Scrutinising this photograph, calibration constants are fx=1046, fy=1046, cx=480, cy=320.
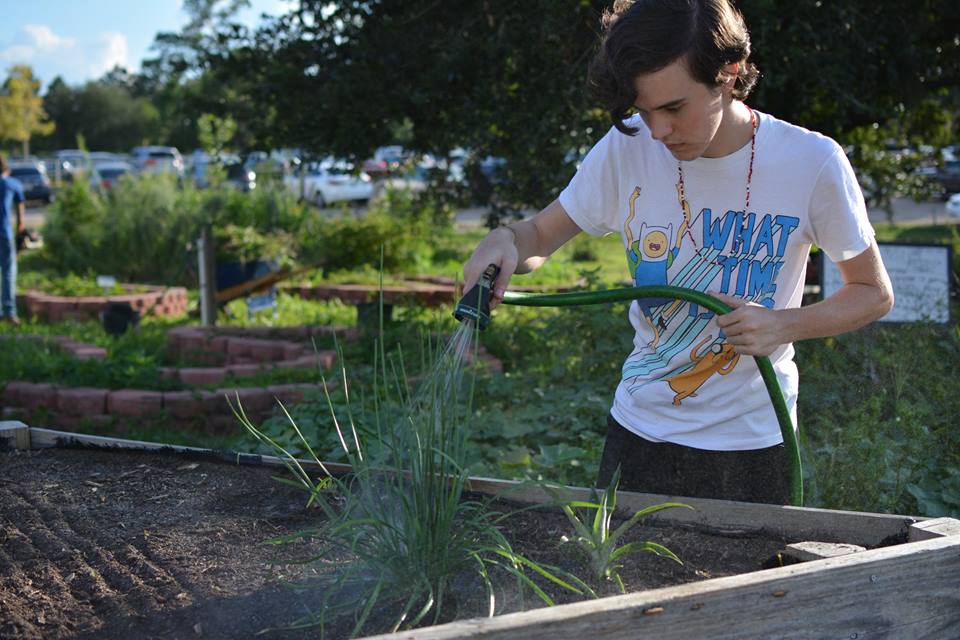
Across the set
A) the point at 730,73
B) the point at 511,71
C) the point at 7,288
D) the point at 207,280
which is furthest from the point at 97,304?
the point at 730,73

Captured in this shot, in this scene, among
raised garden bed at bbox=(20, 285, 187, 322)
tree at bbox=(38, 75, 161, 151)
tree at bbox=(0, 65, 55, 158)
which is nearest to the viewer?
raised garden bed at bbox=(20, 285, 187, 322)

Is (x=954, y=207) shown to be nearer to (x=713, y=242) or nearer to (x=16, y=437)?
(x=713, y=242)

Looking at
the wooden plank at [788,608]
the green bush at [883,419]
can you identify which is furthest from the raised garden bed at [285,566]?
the green bush at [883,419]

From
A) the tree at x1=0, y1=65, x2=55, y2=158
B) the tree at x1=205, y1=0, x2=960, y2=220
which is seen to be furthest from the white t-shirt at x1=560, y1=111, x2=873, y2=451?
the tree at x1=0, y1=65, x2=55, y2=158

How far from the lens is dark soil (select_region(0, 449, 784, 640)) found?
181 centimetres

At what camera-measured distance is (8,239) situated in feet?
29.0

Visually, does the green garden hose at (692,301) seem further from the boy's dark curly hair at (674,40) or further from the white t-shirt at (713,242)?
the boy's dark curly hair at (674,40)

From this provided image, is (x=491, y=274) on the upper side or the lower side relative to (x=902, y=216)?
upper

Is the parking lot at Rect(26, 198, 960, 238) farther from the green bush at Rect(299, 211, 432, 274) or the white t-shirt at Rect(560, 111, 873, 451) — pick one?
the white t-shirt at Rect(560, 111, 873, 451)

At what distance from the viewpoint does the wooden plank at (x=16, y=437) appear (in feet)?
9.64

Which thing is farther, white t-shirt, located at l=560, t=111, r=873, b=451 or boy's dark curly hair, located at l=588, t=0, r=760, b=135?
white t-shirt, located at l=560, t=111, r=873, b=451

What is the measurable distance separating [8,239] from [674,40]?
8211mm

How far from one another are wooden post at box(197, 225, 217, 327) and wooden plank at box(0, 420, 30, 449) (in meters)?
4.40

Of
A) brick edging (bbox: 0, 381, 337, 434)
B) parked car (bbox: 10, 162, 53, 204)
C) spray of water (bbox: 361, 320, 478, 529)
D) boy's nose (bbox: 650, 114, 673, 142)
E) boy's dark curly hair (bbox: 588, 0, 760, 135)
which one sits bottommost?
brick edging (bbox: 0, 381, 337, 434)
